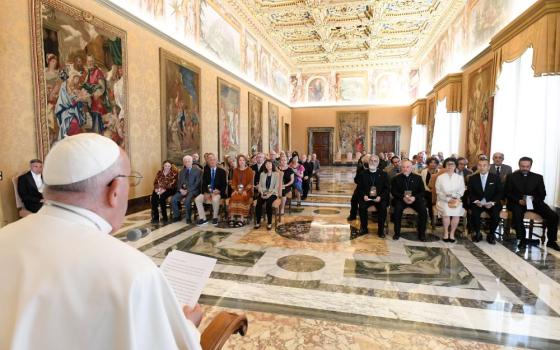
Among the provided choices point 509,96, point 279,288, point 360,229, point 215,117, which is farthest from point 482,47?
point 279,288

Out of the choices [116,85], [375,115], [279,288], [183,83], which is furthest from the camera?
[375,115]

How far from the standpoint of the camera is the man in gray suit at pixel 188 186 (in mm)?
6984

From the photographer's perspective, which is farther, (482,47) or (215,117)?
(215,117)

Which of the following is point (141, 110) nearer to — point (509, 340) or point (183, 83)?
point (183, 83)

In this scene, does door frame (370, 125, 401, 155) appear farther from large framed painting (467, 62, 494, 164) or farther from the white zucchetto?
the white zucchetto

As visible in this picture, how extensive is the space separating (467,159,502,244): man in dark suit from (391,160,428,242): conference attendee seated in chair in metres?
0.88

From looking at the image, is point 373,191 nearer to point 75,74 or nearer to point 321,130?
point 75,74

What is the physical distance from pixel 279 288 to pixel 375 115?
21.0 m

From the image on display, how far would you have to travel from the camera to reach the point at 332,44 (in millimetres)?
17625

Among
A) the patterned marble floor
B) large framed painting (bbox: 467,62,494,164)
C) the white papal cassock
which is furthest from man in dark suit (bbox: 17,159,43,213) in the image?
large framed painting (bbox: 467,62,494,164)

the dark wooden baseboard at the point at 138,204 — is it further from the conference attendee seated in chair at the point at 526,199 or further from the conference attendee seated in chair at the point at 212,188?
the conference attendee seated in chair at the point at 526,199

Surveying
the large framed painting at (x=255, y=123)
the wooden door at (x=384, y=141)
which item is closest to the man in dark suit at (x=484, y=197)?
the large framed painting at (x=255, y=123)

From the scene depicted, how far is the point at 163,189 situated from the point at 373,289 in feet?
16.5

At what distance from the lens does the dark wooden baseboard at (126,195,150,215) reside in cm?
757
